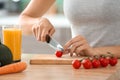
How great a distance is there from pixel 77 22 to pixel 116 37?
0.79 feet

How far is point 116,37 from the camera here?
2.25 meters

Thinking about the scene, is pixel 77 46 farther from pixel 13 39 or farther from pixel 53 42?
pixel 13 39

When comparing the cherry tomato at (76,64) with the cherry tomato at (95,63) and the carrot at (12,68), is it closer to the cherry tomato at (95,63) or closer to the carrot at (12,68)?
the cherry tomato at (95,63)

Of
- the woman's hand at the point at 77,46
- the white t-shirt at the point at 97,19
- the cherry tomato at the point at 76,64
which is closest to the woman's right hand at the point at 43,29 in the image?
Result: the woman's hand at the point at 77,46

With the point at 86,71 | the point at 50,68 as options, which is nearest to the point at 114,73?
the point at 86,71

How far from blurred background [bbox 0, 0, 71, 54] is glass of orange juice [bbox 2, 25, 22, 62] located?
2.34 meters

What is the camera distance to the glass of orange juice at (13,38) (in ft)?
6.30

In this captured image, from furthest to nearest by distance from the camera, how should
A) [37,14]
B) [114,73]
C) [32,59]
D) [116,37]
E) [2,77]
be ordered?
[37,14] < [116,37] < [32,59] < [114,73] < [2,77]

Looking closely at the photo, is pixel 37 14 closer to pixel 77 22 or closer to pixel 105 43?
pixel 77 22

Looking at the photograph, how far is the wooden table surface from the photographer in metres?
1.59

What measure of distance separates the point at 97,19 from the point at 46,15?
254cm

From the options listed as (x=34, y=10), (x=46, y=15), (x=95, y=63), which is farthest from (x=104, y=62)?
(x=46, y=15)

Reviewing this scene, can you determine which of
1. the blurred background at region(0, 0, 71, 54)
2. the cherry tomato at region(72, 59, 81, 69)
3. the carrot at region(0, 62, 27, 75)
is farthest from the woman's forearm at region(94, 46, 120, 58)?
the blurred background at region(0, 0, 71, 54)

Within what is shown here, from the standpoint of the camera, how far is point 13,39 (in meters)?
1.92
